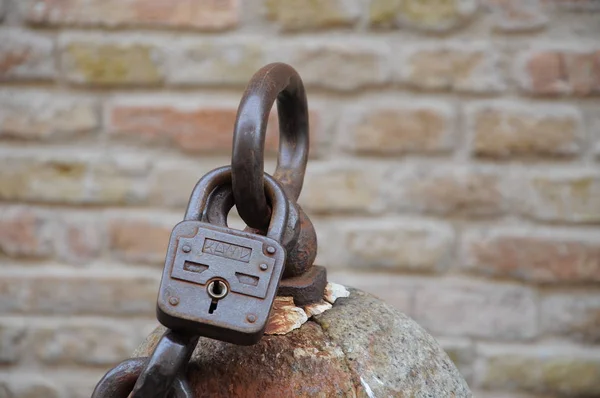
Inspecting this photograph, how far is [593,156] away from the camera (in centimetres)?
164

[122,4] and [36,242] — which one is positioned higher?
[122,4]

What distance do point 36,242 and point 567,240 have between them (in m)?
1.23

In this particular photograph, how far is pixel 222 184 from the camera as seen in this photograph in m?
0.60

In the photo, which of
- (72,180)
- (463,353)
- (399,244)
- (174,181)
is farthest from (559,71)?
(72,180)

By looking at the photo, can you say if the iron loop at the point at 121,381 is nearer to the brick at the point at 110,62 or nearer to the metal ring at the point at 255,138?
the metal ring at the point at 255,138

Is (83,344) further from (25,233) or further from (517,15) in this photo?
(517,15)

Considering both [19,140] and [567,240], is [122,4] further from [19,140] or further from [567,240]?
[567,240]

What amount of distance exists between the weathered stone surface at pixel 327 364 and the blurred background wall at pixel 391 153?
97 centimetres

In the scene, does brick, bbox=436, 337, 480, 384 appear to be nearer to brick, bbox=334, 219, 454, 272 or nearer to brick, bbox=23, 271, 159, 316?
brick, bbox=334, 219, 454, 272

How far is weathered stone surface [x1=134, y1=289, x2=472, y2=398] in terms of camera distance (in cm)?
61

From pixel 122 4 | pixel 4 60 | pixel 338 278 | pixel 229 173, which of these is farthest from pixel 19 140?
pixel 229 173

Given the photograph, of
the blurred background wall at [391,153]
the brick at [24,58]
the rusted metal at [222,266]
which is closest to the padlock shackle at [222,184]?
the rusted metal at [222,266]

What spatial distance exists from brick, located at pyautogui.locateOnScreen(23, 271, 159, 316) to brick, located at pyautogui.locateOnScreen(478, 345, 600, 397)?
A: 0.79 metres

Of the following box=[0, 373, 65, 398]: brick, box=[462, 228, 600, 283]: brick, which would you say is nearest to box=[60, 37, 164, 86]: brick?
box=[0, 373, 65, 398]: brick
